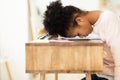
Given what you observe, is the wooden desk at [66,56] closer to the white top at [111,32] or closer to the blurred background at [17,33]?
the white top at [111,32]

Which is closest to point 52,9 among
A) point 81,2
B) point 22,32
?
point 81,2

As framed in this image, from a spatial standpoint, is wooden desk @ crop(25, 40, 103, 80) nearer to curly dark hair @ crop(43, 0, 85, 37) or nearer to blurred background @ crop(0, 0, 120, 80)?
curly dark hair @ crop(43, 0, 85, 37)

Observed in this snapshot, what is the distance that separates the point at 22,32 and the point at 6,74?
47 cm

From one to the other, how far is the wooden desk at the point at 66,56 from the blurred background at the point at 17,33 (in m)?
1.42

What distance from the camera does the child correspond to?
980 mm

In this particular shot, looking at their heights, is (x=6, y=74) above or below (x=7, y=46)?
below

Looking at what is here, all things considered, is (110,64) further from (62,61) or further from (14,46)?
(14,46)

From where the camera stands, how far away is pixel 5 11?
8.04ft

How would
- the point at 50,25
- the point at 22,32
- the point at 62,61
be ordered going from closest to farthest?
the point at 62,61
the point at 50,25
the point at 22,32

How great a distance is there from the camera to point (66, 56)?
881 millimetres

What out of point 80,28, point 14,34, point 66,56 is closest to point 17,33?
point 14,34

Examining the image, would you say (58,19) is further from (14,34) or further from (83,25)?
(14,34)

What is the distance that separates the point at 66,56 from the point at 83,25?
0.67 feet

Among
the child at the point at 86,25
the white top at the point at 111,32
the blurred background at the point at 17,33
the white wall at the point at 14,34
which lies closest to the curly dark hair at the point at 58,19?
the child at the point at 86,25
